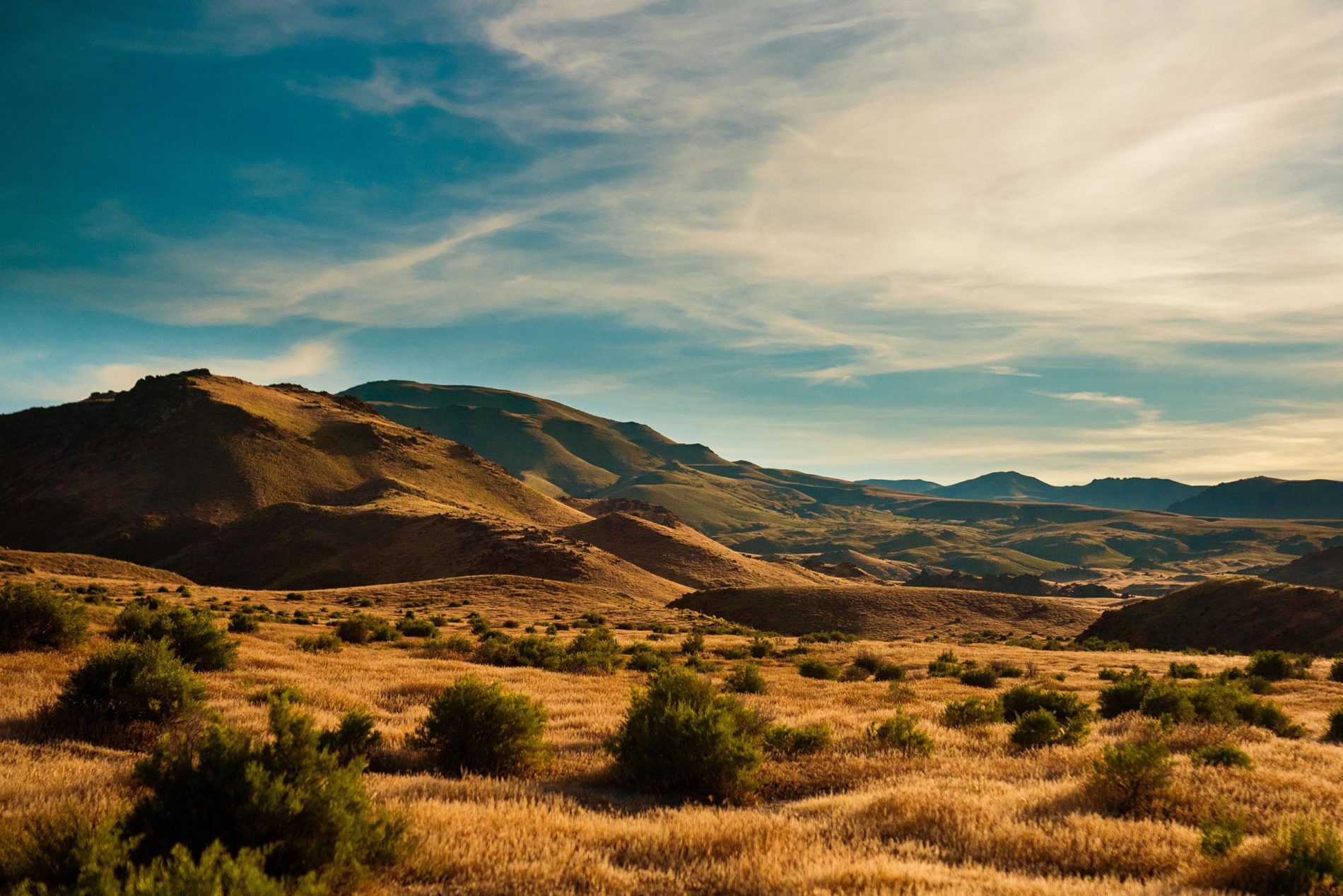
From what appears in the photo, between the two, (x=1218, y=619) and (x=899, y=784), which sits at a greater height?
(x=899, y=784)

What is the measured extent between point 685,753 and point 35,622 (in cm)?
1336

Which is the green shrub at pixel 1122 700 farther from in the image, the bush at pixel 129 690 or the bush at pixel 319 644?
the bush at pixel 319 644

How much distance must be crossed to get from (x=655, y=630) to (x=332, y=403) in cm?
13763

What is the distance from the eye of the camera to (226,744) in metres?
5.32

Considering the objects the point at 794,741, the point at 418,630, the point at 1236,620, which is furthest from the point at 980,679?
the point at 1236,620

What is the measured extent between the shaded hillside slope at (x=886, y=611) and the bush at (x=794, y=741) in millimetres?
52851

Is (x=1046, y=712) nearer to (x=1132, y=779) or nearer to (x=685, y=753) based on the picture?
(x=1132, y=779)

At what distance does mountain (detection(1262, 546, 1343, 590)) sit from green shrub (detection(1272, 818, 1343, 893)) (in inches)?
5944

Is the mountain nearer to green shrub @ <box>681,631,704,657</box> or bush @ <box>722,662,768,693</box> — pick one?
green shrub @ <box>681,631,704,657</box>

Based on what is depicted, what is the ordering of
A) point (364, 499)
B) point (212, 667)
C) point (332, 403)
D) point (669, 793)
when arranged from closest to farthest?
point (669, 793) → point (212, 667) → point (364, 499) → point (332, 403)

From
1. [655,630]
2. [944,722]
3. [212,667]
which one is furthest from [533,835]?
[655,630]

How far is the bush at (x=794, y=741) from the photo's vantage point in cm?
994

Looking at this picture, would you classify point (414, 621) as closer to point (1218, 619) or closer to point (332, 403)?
point (1218, 619)

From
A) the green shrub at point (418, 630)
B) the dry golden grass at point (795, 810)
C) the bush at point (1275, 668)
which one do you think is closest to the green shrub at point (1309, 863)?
the dry golden grass at point (795, 810)
